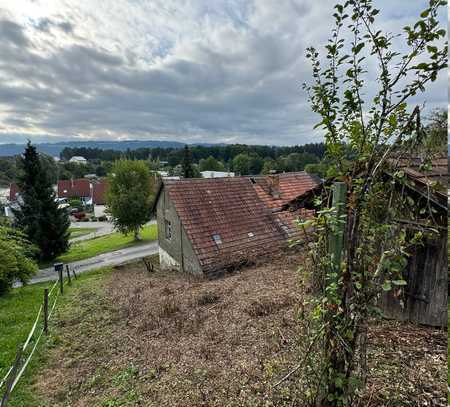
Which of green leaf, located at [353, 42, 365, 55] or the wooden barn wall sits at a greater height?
green leaf, located at [353, 42, 365, 55]

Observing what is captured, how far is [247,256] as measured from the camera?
38.3 ft

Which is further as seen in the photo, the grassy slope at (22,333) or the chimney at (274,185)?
the chimney at (274,185)

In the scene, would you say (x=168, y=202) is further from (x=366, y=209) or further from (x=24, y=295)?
(x=366, y=209)

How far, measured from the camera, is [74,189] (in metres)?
58.8

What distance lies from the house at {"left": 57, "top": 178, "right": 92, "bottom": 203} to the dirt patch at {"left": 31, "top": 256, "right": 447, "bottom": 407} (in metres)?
56.7

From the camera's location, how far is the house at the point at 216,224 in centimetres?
1179

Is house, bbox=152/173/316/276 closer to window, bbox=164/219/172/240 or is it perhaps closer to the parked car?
window, bbox=164/219/172/240

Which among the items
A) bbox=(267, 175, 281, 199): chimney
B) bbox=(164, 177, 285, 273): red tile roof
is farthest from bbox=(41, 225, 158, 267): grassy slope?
bbox=(267, 175, 281, 199): chimney

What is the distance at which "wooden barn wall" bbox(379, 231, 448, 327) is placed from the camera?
4234 mm

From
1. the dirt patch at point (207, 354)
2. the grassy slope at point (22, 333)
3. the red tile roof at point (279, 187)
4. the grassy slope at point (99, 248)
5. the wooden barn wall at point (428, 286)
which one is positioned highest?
the red tile roof at point (279, 187)

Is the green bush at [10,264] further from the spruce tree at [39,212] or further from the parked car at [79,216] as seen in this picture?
the parked car at [79,216]

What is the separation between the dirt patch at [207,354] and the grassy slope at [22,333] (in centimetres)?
21

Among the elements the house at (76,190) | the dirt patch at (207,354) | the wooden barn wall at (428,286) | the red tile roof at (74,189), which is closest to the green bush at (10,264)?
the dirt patch at (207,354)

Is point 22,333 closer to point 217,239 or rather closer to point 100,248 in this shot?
point 217,239
